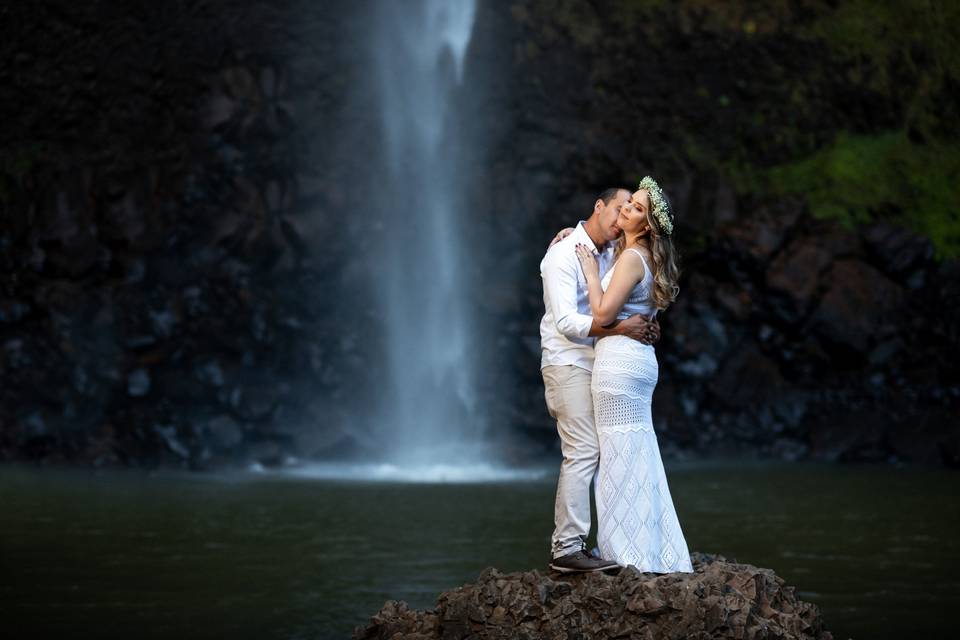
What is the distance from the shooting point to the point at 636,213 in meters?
7.18

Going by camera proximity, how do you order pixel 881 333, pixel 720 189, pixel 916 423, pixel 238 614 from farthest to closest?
pixel 720 189, pixel 881 333, pixel 916 423, pixel 238 614

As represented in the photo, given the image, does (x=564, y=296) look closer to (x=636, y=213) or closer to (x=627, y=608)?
(x=636, y=213)

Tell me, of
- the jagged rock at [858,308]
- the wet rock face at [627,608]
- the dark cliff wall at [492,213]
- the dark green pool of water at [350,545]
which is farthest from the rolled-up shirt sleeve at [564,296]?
the jagged rock at [858,308]

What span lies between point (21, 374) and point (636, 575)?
1860cm

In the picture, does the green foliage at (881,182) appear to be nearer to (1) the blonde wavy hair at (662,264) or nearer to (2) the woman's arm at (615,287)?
(1) the blonde wavy hair at (662,264)

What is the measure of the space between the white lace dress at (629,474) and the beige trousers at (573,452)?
71mm

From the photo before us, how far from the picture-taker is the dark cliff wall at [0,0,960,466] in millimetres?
23344

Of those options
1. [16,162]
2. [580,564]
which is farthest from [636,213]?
[16,162]

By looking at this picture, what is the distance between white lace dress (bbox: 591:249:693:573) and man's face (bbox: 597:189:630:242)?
0.31 m

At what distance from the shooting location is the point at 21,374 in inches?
902

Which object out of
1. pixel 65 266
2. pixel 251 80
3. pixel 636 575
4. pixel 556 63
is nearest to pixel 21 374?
pixel 65 266

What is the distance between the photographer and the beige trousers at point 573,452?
6.98 m

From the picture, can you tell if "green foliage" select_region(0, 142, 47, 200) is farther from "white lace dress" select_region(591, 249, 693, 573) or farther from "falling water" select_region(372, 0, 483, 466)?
"white lace dress" select_region(591, 249, 693, 573)

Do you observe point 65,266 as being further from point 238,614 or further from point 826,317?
point 238,614
